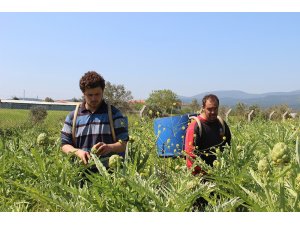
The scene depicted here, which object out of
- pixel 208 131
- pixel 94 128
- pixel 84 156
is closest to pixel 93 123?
pixel 94 128

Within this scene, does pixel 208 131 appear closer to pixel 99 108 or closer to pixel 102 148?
pixel 99 108

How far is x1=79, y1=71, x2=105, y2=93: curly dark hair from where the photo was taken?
2.09m

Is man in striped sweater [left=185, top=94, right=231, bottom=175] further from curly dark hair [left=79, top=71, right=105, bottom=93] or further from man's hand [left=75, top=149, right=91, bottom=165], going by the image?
man's hand [left=75, top=149, right=91, bottom=165]

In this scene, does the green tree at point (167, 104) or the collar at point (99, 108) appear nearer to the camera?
the collar at point (99, 108)

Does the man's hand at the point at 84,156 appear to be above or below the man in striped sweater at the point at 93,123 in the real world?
below

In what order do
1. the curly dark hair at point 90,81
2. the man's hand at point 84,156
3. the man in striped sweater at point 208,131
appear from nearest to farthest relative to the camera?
the man's hand at point 84,156 → the curly dark hair at point 90,81 → the man in striped sweater at point 208,131

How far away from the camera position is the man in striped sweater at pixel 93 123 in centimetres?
213

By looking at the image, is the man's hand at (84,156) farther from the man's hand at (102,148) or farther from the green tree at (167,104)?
the green tree at (167,104)

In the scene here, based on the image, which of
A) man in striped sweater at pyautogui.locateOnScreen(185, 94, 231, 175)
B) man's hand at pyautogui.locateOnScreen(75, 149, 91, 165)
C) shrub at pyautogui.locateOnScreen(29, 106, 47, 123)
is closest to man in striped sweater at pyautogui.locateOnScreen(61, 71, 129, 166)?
man's hand at pyautogui.locateOnScreen(75, 149, 91, 165)

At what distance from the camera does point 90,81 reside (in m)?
2.08

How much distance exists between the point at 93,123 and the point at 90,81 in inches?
9.4

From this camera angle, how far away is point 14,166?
187 centimetres

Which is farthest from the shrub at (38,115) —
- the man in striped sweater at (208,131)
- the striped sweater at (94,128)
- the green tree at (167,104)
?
the striped sweater at (94,128)
